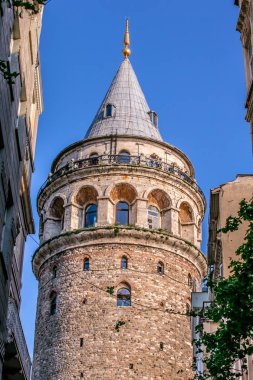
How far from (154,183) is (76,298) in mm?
8222

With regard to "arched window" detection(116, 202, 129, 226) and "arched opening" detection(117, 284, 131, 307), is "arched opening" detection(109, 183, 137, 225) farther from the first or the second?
"arched opening" detection(117, 284, 131, 307)

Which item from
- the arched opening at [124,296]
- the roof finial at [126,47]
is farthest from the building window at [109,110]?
the arched opening at [124,296]

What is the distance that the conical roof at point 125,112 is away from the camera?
41875mm

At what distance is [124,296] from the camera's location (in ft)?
115

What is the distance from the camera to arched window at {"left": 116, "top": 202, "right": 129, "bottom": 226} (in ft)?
125

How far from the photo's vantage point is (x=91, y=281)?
3509 cm

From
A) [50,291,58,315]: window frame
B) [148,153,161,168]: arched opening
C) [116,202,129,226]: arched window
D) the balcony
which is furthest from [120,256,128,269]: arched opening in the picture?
the balcony

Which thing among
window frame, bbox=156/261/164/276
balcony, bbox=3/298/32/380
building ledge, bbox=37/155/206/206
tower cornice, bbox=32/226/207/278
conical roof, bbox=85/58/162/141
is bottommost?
balcony, bbox=3/298/32/380

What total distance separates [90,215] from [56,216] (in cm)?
261

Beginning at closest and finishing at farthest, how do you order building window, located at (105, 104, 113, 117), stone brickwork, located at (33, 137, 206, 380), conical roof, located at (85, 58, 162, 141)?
stone brickwork, located at (33, 137, 206, 380) → conical roof, located at (85, 58, 162, 141) → building window, located at (105, 104, 113, 117)

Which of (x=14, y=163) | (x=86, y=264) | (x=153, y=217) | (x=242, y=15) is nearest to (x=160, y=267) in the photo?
(x=153, y=217)

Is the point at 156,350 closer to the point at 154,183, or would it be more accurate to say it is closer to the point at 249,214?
the point at 154,183

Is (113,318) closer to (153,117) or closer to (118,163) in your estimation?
(118,163)

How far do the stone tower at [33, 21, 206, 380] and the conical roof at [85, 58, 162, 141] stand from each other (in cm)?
12
